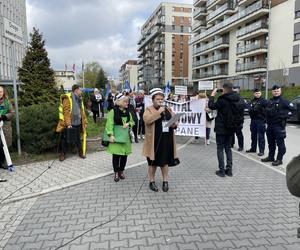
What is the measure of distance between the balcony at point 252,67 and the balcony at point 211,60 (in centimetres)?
669

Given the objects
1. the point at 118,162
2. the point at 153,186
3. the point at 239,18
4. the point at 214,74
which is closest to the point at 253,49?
the point at 239,18

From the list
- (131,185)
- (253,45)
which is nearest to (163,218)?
(131,185)

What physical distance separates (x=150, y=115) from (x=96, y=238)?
7.76 feet

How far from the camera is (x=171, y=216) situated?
180 inches

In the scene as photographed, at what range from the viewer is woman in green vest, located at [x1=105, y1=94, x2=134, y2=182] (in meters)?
6.23

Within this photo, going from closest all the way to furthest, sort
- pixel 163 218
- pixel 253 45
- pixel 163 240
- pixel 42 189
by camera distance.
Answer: pixel 163 240
pixel 163 218
pixel 42 189
pixel 253 45

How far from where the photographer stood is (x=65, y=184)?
239 inches

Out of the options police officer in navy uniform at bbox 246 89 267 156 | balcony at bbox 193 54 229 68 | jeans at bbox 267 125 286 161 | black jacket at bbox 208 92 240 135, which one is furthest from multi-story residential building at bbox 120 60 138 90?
black jacket at bbox 208 92 240 135

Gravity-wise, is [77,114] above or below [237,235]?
above

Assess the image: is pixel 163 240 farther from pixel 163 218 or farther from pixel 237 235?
pixel 237 235

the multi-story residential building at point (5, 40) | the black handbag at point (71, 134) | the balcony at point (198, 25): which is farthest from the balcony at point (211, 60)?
the black handbag at point (71, 134)

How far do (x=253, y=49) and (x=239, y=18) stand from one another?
7.39m

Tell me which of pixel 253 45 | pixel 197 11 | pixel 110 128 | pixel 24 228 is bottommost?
pixel 24 228

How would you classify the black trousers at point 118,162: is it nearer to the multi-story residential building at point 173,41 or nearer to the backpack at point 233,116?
the backpack at point 233,116
